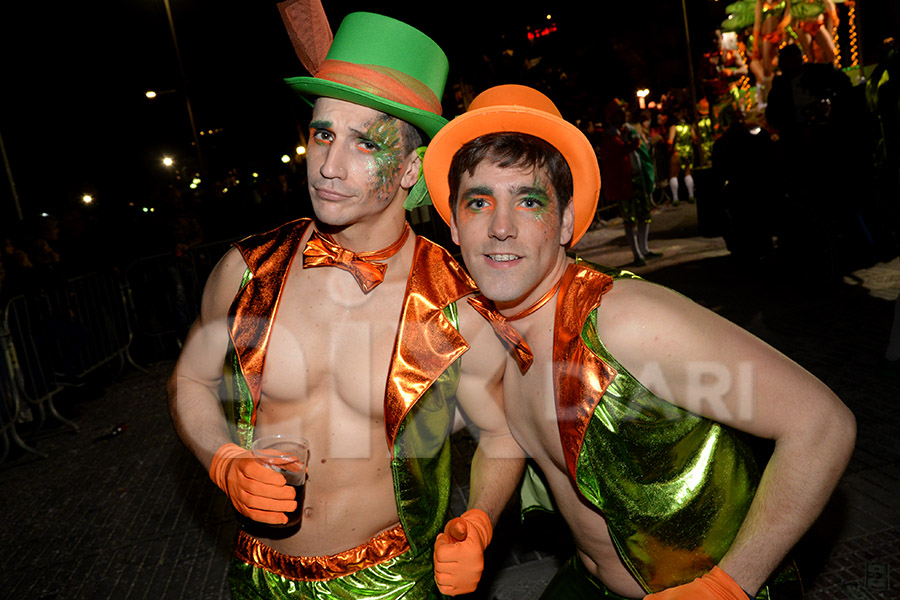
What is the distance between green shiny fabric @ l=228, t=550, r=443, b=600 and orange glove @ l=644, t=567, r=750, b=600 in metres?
0.87

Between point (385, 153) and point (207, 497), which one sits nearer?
point (385, 153)

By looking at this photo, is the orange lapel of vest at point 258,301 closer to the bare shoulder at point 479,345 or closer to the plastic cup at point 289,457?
the plastic cup at point 289,457

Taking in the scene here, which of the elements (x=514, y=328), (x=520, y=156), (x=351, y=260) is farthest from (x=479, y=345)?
(x=520, y=156)

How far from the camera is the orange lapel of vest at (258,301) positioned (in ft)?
7.19

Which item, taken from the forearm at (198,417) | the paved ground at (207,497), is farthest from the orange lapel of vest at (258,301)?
the paved ground at (207,497)

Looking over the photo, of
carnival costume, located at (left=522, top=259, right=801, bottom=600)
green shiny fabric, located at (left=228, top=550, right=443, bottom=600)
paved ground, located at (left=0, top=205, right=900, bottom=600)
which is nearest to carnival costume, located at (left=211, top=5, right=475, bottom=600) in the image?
green shiny fabric, located at (left=228, top=550, right=443, bottom=600)

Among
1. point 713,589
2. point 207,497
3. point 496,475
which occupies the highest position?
point 496,475

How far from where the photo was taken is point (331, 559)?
7.07 ft

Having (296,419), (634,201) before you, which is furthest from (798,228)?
(296,419)

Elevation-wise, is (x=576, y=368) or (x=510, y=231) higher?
(x=510, y=231)

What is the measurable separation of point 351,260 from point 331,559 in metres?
1.00

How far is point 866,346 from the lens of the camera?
18.6ft

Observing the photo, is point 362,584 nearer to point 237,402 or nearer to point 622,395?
point 237,402

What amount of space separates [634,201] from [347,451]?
29.8 ft
